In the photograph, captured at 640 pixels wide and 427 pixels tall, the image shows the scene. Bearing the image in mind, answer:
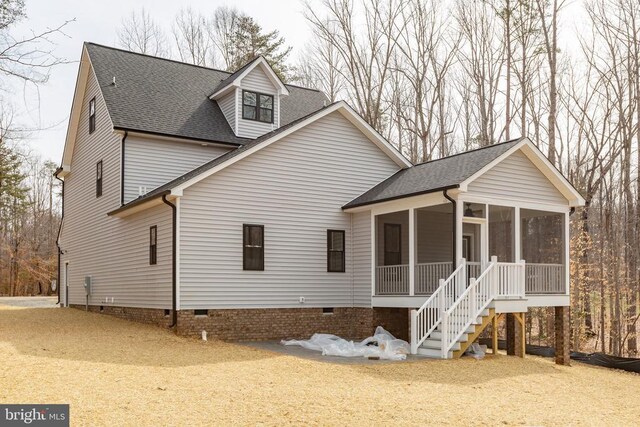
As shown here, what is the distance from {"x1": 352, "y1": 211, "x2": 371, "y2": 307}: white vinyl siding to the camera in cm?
1923

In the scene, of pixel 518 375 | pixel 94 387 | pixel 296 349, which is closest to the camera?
pixel 94 387

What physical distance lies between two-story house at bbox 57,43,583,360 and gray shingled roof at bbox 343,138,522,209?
0.08 metres

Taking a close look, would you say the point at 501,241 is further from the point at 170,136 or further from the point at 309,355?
the point at 309,355

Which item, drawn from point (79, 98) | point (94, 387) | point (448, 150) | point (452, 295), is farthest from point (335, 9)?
point (94, 387)

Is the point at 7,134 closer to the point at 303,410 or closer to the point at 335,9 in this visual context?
the point at 303,410

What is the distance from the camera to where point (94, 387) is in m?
9.40

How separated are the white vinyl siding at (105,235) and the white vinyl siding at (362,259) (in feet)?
18.6

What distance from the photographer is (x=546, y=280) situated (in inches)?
711

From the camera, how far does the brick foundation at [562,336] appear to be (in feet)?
58.4

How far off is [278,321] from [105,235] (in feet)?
23.5

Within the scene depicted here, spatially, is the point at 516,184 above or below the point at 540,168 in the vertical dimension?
below

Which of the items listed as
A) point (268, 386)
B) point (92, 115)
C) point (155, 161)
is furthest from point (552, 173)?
point (92, 115)

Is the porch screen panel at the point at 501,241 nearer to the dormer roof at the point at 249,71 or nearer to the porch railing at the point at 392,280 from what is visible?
the porch railing at the point at 392,280

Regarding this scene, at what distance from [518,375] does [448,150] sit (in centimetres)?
2860
